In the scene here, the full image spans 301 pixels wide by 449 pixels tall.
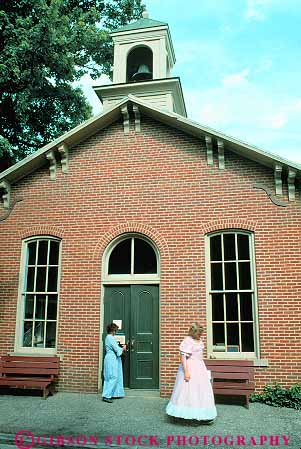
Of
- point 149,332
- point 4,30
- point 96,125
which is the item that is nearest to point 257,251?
point 149,332

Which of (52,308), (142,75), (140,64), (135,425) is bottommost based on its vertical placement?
(135,425)

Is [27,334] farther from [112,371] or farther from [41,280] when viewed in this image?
[112,371]

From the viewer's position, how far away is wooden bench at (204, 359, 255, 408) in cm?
826

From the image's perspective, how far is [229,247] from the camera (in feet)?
31.4

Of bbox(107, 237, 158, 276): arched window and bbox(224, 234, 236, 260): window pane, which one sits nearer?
bbox(224, 234, 236, 260): window pane

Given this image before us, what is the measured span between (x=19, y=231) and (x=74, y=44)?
9.69m

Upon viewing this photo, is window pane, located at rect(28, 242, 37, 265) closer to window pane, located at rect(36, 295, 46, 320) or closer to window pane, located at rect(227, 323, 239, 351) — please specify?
window pane, located at rect(36, 295, 46, 320)

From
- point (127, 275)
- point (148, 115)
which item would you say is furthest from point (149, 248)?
point (148, 115)

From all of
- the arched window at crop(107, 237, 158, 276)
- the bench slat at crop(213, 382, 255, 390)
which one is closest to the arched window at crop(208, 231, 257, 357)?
the bench slat at crop(213, 382, 255, 390)

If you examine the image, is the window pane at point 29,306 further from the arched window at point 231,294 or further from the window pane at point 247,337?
the window pane at point 247,337

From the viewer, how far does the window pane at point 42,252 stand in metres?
10.4

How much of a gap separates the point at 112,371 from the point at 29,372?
6.74 ft

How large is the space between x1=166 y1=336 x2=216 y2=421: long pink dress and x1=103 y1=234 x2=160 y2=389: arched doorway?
2471 mm

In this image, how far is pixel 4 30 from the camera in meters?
15.8
